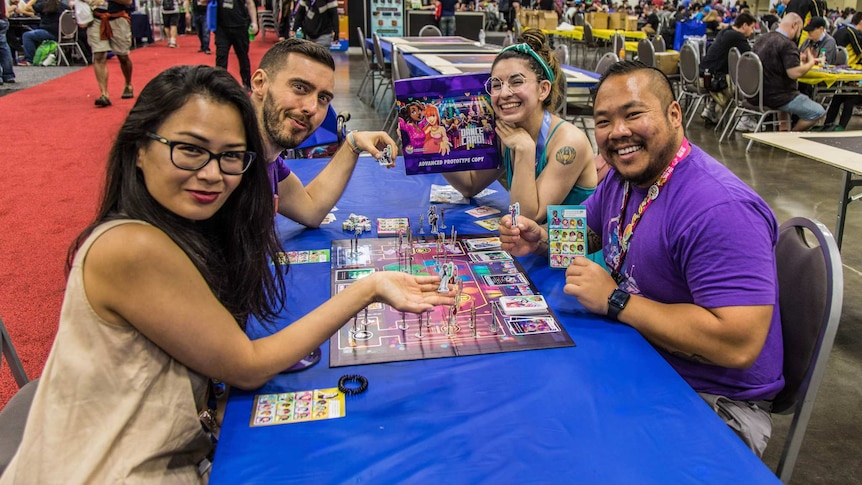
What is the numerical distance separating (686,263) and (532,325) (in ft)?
1.37

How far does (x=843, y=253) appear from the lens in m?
4.02

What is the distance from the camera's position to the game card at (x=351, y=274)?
1826mm

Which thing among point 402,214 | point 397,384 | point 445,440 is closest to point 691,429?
point 445,440

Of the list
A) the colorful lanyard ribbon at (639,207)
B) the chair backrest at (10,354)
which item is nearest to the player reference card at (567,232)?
the colorful lanyard ribbon at (639,207)

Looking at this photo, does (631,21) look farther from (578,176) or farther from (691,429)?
(691,429)

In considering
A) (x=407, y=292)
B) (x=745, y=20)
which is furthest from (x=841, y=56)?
(x=407, y=292)

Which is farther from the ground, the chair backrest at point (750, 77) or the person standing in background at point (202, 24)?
the person standing in background at point (202, 24)

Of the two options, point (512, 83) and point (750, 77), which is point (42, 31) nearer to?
point (750, 77)

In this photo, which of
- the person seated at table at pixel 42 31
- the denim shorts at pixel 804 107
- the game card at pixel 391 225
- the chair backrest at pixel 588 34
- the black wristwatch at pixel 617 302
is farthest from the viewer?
the chair backrest at pixel 588 34

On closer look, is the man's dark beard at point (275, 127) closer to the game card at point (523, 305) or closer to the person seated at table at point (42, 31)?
the game card at point (523, 305)

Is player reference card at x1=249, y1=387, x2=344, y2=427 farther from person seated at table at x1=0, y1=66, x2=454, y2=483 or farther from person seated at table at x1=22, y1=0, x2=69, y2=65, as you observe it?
person seated at table at x1=22, y1=0, x2=69, y2=65

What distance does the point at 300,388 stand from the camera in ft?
4.24

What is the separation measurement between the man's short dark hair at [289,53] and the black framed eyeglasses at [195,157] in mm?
910

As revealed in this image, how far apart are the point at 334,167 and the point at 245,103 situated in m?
1.12
